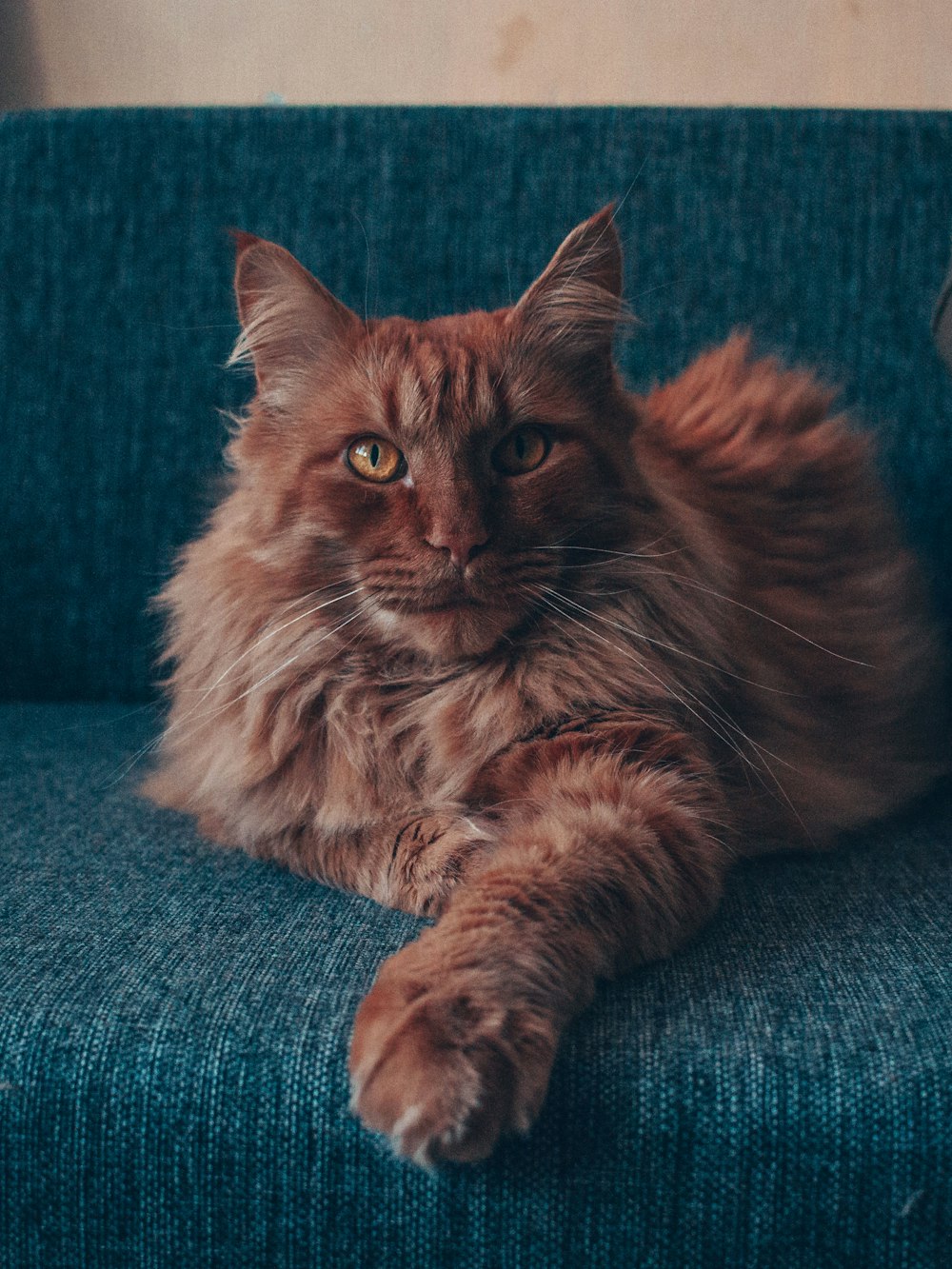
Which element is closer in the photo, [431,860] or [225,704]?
[431,860]

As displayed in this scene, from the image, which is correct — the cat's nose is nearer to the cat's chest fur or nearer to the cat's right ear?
the cat's chest fur

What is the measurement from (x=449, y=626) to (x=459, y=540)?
0.11 m

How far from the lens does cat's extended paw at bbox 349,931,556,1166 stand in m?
0.77

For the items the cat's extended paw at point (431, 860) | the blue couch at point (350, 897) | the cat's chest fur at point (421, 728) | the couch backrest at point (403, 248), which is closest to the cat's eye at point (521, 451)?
the cat's chest fur at point (421, 728)

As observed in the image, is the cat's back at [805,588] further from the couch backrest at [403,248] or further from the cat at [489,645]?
the couch backrest at [403,248]

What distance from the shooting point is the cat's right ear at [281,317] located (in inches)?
48.9

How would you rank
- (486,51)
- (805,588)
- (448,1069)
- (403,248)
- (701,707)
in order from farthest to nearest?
(486,51) < (403,248) < (805,588) < (701,707) < (448,1069)

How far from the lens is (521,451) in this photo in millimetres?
1251

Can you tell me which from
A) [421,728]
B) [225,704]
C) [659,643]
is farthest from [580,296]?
[225,704]

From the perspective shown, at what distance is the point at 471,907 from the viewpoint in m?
0.95

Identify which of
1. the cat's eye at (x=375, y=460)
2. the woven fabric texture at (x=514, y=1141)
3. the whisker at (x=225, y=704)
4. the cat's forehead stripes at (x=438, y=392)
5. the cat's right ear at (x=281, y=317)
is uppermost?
the cat's right ear at (x=281, y=317)

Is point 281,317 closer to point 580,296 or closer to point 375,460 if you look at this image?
point 375,460

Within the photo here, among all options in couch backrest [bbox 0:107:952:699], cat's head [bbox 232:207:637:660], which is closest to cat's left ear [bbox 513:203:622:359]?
cat's head [bbox 232:207:637:660]

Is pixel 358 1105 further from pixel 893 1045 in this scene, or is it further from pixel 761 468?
pixel 761 468
